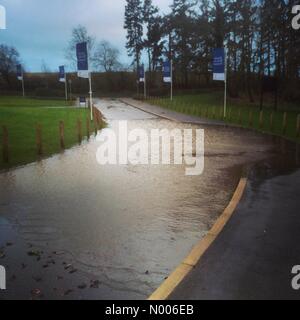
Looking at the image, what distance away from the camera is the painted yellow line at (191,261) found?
4322 millimetres

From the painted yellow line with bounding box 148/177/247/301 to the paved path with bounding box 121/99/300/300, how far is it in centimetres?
7

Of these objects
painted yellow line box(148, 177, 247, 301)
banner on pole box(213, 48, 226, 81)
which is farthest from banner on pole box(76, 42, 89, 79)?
painted yellow line box(148, 177, 247, 301)

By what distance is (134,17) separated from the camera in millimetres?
88500

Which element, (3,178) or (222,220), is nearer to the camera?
(222,220)

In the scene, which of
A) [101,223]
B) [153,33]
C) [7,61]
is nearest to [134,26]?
[153,33]

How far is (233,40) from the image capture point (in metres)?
56.0

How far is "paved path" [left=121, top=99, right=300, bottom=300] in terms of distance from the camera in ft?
14.3

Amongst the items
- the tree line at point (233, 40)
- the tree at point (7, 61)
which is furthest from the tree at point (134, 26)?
the tree at point (7, 61)

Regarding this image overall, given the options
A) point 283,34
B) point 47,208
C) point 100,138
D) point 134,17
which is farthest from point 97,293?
point 134,17

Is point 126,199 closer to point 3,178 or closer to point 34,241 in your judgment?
point 34,241

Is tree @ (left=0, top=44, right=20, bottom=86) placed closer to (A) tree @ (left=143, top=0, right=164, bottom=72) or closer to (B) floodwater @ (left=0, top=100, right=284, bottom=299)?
(A) tree @ (left=143, top=0, right=164, bottom=72)

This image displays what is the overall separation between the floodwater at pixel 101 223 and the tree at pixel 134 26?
265 ft

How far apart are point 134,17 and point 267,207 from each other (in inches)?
3489

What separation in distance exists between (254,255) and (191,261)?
3.14 ft
